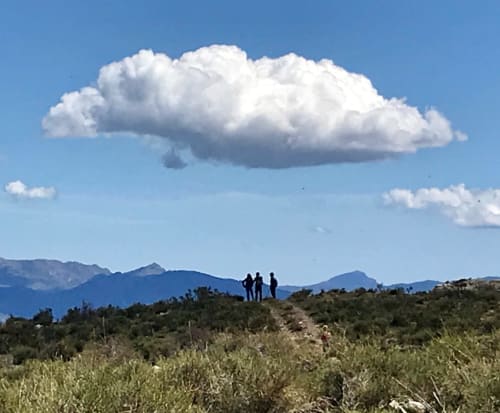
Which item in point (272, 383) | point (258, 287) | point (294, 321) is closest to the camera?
point (272, 383)

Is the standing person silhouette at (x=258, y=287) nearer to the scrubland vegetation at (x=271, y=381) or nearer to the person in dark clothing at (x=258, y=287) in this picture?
the person in dark clothing at (x=258, y=287)

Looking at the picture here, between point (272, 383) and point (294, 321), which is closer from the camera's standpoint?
point (272, 383)

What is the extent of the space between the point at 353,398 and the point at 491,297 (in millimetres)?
23195

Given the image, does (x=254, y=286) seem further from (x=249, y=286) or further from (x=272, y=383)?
(x=272, y=383)

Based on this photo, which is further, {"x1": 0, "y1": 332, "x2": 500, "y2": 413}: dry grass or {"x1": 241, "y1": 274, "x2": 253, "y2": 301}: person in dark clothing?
{"x1": 241, "y1": 274, "x2": 253, "y2": 301}: person in dark clothing

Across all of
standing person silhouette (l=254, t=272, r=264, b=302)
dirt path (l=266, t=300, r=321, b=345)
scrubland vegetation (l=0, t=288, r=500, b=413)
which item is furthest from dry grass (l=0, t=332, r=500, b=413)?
standing person silhouette (l=254, t=272, r=264, b=302)

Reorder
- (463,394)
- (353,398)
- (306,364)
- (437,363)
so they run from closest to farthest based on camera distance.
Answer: (463,394) → (353,398) → (437,363) → (306,364)

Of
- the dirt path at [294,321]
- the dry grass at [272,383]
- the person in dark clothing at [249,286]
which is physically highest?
the person in dark clothing at [249,286]

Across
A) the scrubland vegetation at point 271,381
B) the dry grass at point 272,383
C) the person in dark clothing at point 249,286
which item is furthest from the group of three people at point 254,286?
the dry grass at point 272,383

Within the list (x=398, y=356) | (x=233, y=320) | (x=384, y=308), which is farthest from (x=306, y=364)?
(x=384, y=308)

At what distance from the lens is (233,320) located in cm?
3166

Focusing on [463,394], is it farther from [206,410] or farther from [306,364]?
[306,364]

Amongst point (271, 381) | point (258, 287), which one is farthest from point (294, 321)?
point (271, 381)

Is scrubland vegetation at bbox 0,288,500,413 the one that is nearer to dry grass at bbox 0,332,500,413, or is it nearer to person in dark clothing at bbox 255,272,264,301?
dry grass at bbox 0,332,500,413
